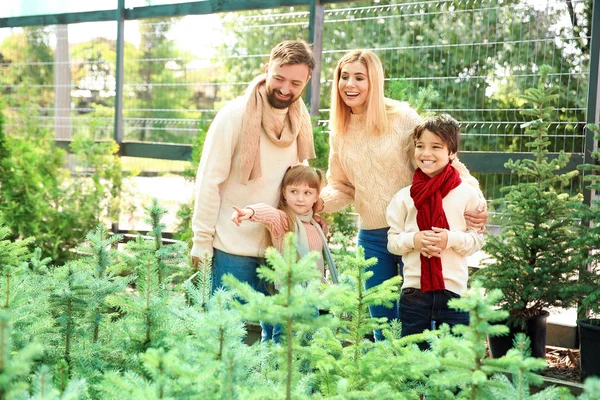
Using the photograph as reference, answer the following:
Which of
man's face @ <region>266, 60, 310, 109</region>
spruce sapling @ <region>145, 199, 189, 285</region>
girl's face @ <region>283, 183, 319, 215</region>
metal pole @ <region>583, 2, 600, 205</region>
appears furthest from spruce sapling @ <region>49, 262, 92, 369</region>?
metal pole @ <region>583, 2, 600, 205</region>

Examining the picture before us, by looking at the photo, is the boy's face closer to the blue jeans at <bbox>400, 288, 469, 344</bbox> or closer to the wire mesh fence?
the blue jeans at <bbox>400, 288, 469, 344</bbox>

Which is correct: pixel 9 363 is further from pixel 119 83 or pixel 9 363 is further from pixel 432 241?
pixel 119 83

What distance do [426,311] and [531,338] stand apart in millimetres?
1333

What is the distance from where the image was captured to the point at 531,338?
168 inches

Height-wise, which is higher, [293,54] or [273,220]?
[293,54]

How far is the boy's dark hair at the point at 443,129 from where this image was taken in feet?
10.5

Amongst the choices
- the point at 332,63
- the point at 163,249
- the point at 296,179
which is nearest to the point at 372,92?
the point at 296,179

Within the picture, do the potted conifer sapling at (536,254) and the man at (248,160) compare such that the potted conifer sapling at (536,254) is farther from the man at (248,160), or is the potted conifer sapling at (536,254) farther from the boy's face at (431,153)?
the man at (248,160)

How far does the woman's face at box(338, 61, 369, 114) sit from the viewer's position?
3.36m

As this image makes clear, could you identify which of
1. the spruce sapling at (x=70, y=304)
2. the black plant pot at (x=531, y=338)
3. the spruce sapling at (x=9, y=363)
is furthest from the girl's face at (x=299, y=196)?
the spruce sapling at (x=9, y=363)

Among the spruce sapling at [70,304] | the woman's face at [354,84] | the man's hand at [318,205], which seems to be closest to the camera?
the spruce sapling at [70,304]

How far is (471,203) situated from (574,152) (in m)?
1.91

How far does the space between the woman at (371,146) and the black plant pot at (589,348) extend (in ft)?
3.85

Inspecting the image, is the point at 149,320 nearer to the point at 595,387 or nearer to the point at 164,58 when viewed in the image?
the point at 595,387
